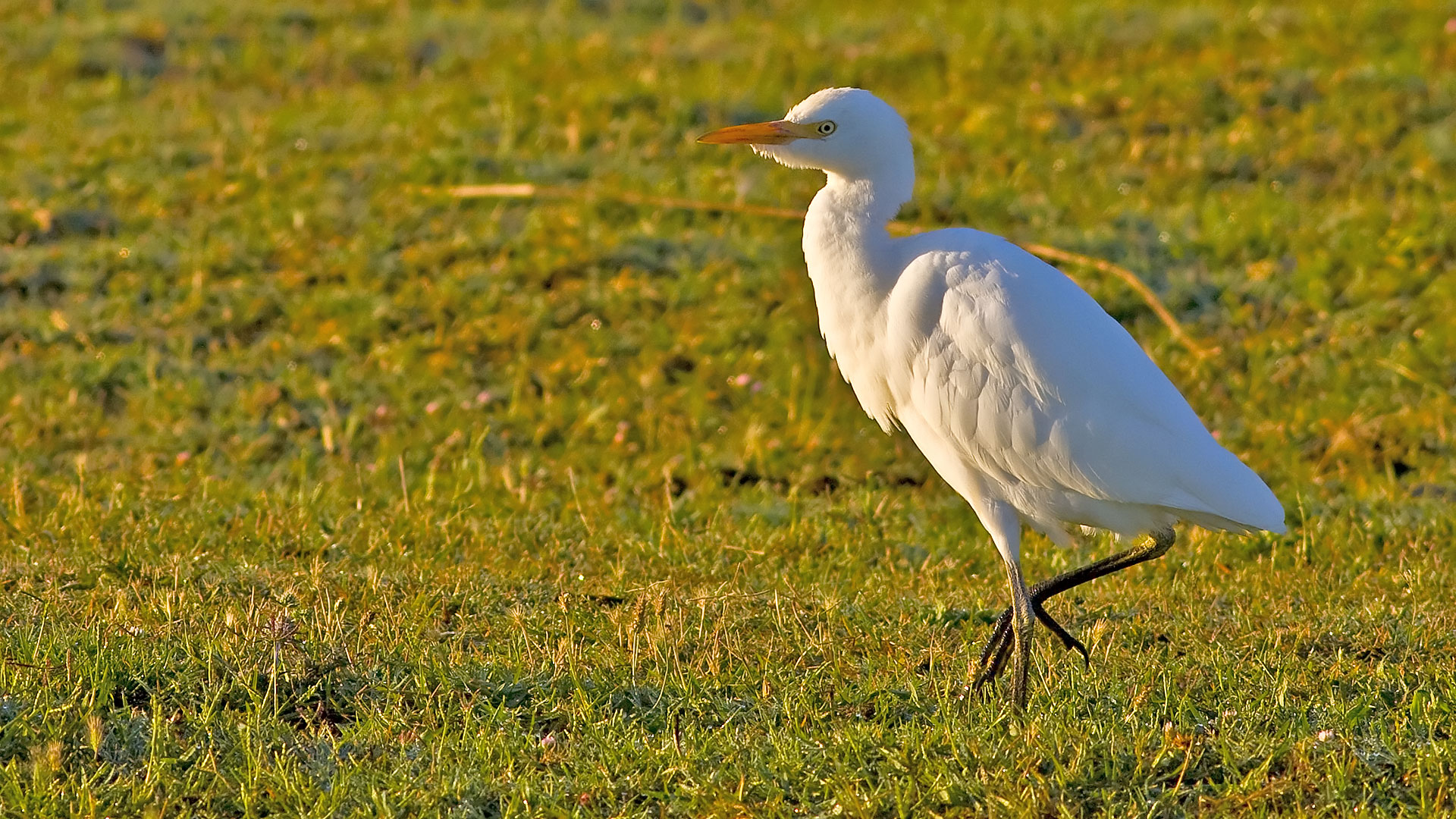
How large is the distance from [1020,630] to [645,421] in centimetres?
335

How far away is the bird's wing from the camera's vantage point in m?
4.60

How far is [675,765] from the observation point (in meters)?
3.85

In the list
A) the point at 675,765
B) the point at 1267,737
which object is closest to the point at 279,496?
the point at 675,765

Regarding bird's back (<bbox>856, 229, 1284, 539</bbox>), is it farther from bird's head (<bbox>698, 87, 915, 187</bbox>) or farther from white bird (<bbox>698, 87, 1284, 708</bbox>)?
bird's head (<bbox>698, 87, 915, 187</bbox>)

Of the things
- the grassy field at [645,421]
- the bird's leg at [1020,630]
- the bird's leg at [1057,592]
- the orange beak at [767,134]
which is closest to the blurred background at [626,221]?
the grassy field at [645,421]

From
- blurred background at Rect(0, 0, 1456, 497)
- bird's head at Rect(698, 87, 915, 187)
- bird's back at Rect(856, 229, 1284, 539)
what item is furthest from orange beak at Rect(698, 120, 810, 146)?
blurred background at Rect(0, 0, 1456, 497)

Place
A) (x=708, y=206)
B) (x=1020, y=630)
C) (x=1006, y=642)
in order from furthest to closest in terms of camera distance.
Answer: (x=708, y=206) < (x=1006, y=642) < (x=1020, y=630)

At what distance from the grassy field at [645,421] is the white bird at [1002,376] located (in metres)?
0.42

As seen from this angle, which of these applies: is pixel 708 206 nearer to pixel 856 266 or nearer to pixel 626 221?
pixel 626 221

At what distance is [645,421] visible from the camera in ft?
25.2

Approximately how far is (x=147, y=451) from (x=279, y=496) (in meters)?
1.23

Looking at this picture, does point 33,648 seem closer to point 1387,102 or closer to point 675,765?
point 675,765

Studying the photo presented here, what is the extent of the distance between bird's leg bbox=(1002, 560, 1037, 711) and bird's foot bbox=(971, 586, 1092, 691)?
4 cm

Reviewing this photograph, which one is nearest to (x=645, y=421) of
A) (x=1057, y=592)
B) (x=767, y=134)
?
(x=767, y=134)
